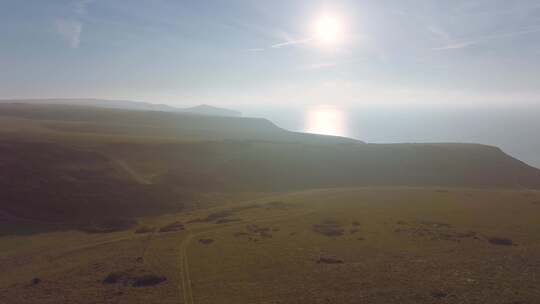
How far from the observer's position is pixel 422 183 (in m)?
84.7

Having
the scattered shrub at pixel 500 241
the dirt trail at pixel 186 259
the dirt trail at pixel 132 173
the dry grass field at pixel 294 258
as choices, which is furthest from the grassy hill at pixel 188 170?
the scattered shrub at pixel 500 241

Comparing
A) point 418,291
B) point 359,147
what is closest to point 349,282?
point 418,291

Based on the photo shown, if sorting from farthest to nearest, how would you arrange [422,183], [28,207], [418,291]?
[422,183] < [28,207] < [418,291]

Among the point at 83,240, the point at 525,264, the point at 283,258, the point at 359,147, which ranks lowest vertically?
the point at 83,240

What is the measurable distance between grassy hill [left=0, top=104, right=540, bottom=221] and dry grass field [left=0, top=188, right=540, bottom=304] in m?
10.8

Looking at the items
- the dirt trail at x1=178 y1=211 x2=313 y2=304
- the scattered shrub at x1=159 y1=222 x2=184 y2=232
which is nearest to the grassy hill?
the scattered shrub at x1=159 y1=222 x2=184 y2=232

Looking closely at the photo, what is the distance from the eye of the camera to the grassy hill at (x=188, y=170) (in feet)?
189

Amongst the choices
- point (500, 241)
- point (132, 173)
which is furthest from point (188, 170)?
point (500, 241)

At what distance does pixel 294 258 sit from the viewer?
116 ft

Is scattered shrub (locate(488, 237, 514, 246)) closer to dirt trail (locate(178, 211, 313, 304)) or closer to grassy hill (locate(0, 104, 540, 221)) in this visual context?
dirt trail (locate(178, 211, 313, 304))

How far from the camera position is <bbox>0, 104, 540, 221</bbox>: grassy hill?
189ft

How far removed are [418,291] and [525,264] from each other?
13275mm

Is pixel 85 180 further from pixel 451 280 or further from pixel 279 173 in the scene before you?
pixel 451 280

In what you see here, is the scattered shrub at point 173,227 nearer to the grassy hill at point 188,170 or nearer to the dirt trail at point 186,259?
the dirt trail at point 186,259
